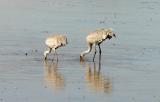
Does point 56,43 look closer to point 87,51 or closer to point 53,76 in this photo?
point 87,51

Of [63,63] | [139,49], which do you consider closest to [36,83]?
[63,63]

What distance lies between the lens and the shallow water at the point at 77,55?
53.0 feet

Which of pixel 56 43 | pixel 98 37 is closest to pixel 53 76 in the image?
pixel 56 43

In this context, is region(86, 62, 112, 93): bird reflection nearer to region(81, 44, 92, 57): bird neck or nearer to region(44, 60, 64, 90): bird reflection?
region(44, 60, 64, 90): bird reflection

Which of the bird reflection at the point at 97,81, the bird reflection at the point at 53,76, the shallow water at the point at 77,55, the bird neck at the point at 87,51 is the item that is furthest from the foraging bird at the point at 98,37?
the bird reflection at the point at 97,81

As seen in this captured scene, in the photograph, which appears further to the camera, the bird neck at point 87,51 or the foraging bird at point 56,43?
the foraging bird at point 56,43

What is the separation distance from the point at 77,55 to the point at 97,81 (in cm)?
473

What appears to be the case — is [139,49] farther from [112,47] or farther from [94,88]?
[94,88]

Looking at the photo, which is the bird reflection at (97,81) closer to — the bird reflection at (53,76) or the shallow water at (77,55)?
the shallow water at (77,55)

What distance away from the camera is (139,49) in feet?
78.5

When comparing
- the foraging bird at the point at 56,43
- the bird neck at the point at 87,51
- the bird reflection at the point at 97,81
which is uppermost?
the foraging bird at the point at 56,43

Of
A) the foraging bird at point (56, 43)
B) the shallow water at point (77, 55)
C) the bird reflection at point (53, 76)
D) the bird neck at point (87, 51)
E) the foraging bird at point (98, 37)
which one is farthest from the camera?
the foraging bird at point (98, 37)

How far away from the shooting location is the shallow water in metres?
16.2

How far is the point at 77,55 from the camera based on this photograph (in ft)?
74.5
